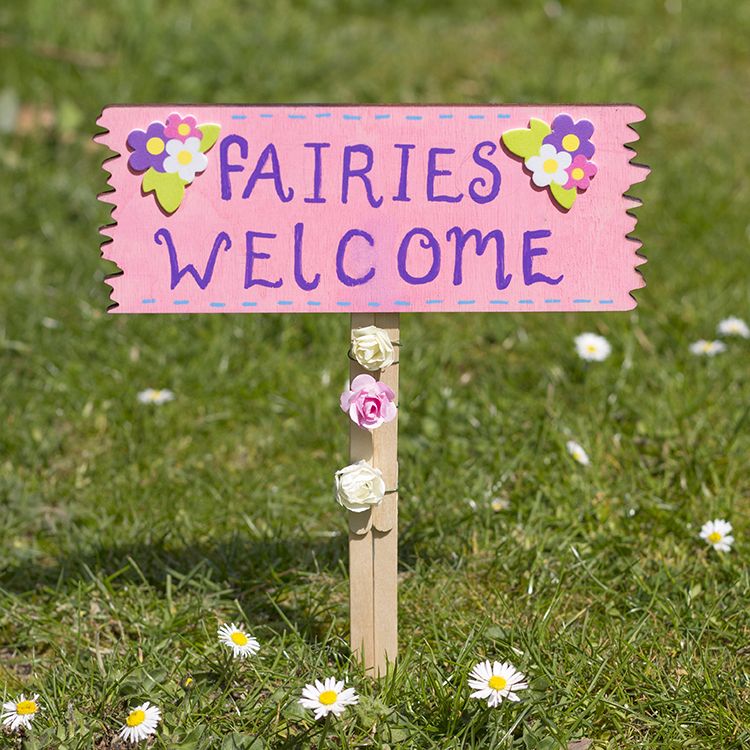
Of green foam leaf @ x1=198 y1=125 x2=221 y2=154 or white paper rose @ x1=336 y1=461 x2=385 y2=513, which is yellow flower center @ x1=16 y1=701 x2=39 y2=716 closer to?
white paper rose @ x1=336 y1=461 x2=385 y2=513

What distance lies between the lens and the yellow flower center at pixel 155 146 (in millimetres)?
1910

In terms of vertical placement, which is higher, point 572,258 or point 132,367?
point 132,367

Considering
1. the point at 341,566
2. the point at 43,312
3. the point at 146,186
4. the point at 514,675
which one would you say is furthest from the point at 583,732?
the point at 43,312

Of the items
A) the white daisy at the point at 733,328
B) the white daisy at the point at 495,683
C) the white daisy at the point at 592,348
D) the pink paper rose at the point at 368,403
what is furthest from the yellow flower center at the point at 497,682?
the white daisy at the point at 733,328

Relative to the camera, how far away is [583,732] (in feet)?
6.56

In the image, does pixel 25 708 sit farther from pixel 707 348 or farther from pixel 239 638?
pixel 707 348

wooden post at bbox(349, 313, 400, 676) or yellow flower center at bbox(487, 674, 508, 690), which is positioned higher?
wooden post at bbox(349, 313, 400, 676)

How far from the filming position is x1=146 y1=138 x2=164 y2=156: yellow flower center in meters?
1.91

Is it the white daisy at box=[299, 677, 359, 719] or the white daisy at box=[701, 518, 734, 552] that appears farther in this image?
the white daisy at box=[701, 518, 734, 552]

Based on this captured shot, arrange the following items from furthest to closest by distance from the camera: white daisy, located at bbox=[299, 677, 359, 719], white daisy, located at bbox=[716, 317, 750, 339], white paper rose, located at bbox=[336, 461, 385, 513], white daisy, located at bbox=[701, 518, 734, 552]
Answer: white daisy, located at bbox=[716, 317, 750, 339]
white daisy, located at bbox=[701, 518, 734, 552]
white paper rose, located at bbox=[336, 461, 385, 513]
white daisy, located at bbox=[299, 677, 359, 719]

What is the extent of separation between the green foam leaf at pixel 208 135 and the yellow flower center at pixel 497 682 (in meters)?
1.06

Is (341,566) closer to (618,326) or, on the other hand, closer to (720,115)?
(618,326)

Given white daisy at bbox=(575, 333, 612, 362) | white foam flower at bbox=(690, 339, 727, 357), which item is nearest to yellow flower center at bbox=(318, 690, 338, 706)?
white daisy at bbox=(575, 333, 612, 362)

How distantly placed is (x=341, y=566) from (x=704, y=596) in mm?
793
